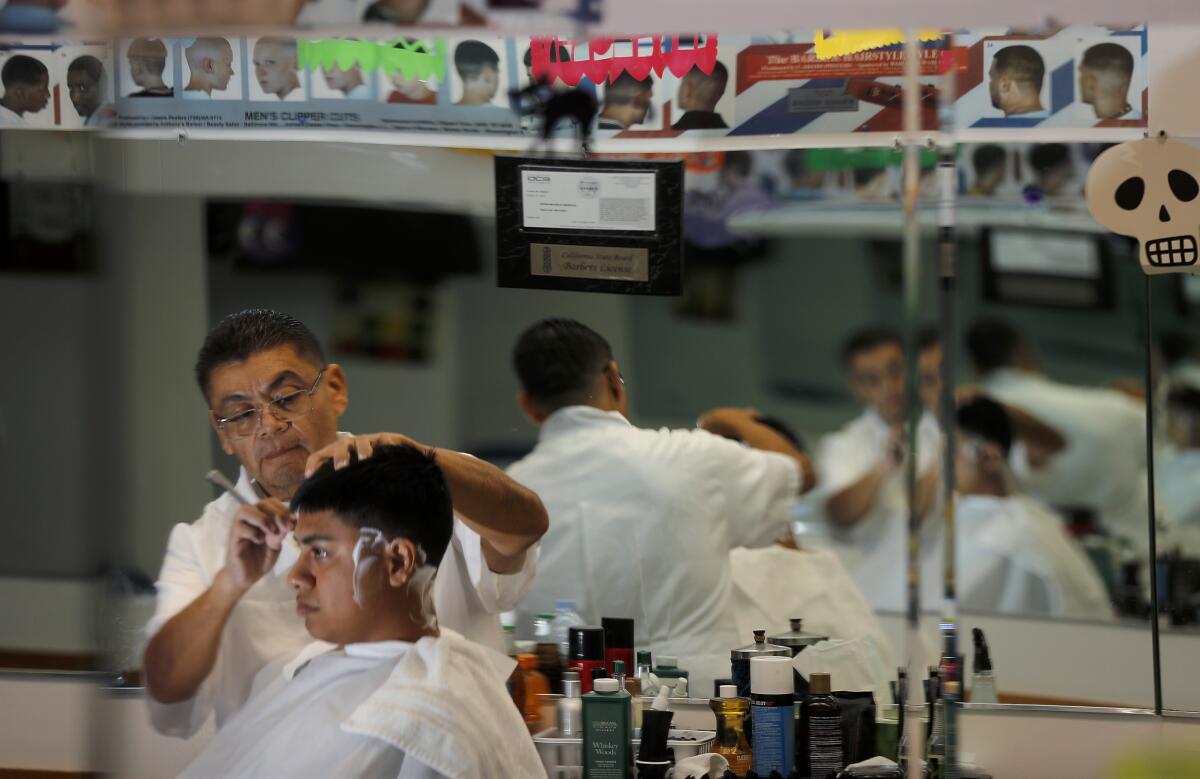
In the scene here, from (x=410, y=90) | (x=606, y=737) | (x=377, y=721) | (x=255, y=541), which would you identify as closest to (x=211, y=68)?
(x=410, y=90)

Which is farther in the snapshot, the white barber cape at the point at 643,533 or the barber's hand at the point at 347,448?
the white barber cape at the point at 643,533

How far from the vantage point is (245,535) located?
6.70 ft

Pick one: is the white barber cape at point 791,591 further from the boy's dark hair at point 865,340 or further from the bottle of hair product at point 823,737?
the boy's dark hair at point 865,340

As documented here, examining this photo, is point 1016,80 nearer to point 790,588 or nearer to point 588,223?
point 588,223

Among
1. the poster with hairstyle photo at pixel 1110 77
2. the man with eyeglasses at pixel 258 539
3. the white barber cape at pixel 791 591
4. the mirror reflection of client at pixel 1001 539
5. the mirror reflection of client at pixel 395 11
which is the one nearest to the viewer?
the mirror reflection of client at pixel 395 11

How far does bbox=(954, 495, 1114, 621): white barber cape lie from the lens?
2.44 metres

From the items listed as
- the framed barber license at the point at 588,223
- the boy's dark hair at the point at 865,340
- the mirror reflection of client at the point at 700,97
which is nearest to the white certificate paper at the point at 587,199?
the framed barber license at the point at 588,223

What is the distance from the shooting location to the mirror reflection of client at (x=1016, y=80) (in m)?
2.31

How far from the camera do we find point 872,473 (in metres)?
2.20

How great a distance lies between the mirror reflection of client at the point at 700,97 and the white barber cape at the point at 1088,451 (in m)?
0.82

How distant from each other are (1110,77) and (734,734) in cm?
146

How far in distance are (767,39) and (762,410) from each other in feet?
2.19

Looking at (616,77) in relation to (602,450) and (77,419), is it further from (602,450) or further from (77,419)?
(77,419)

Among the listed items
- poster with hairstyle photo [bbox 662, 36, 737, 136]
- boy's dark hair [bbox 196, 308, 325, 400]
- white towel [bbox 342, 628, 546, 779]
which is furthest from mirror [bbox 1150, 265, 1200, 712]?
boy's dark hair [bbox 196, 308, 325, 400]
